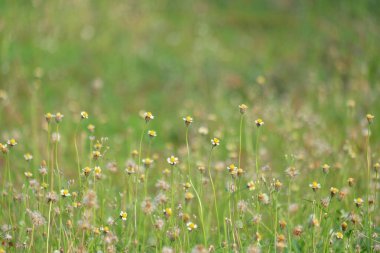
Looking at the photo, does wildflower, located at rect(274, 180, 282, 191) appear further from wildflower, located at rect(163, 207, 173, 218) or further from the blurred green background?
the blurred green background

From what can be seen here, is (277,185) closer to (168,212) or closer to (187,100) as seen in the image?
(168,212)

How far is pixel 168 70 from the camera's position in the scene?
726cm

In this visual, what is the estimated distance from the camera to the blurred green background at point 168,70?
211 inches

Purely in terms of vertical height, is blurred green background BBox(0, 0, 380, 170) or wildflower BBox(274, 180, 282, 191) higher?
blurred green background BBox(0, 0, 380, 170)

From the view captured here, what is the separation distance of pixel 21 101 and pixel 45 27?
1.69m

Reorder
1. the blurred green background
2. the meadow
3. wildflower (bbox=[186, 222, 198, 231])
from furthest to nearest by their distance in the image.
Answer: the blurred green background, the meadow, wildflower (bbox=[186, 222, 198, 231])

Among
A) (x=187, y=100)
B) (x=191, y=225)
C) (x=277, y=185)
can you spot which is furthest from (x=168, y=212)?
(x=187, y=100)

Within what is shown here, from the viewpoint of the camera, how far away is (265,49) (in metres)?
8.80

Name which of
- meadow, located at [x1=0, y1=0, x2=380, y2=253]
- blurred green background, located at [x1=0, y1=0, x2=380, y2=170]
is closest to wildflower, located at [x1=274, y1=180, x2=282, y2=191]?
meadow, located at [x1=0, y1=0, x2=380, y2=253]

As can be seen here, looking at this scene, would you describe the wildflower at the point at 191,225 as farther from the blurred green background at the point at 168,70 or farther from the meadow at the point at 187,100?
the blurred green background at the point at 168,70

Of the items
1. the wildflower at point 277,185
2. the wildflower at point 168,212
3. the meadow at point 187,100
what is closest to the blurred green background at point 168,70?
the meadow at point 187,100

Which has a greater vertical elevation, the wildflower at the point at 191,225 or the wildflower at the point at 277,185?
the wildflower at the point at 277,185

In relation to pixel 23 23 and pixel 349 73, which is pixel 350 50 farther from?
pixel 23 23

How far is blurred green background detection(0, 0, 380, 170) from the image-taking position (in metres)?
5.35
